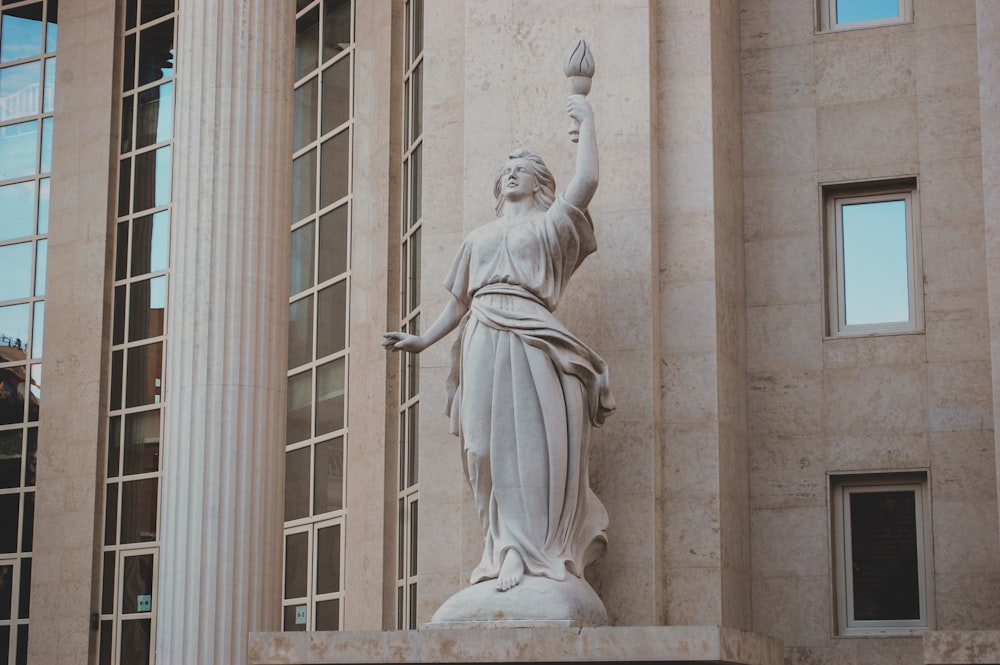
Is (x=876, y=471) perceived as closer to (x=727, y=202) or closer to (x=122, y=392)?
(x=727, y=202)

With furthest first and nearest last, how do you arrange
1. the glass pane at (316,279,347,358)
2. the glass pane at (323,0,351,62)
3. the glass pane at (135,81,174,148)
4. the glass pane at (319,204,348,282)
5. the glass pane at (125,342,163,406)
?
the glass pane at (135,81,174,148) < the glass pane at (125,342,163,406) < the glass pane at (323,0,351,62) < the glass pane at (319,204,348,282) < the glass pane at (316,279,347,358)

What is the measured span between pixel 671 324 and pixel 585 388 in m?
1.35

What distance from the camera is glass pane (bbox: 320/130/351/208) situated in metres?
24.3

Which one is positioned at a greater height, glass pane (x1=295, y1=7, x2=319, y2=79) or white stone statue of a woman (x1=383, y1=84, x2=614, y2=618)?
glass pane (x1=295, y1=7, x2=319, y2=79)

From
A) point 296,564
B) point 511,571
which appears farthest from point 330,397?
point 511,571

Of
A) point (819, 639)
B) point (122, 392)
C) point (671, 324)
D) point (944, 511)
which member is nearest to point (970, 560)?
point (944, 511)

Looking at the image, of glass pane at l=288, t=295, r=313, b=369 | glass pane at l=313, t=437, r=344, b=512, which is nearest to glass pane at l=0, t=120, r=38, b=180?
glass pane at l=288, t=295, r=313, b=369

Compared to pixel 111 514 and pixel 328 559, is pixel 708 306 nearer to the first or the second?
pixel 328 559

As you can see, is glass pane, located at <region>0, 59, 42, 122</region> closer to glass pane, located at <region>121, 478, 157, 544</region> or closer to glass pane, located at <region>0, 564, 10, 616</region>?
glass pane, located at <region>121, 478, 157, 544</region>

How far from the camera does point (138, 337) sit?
26328 millimetres

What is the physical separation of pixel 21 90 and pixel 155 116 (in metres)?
2.52

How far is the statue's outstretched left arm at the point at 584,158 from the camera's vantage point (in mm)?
14383

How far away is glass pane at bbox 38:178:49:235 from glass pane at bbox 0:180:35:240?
12 centimetres

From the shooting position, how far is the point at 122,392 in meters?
26.1
